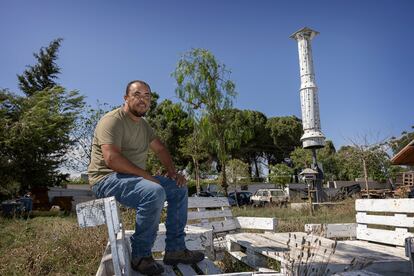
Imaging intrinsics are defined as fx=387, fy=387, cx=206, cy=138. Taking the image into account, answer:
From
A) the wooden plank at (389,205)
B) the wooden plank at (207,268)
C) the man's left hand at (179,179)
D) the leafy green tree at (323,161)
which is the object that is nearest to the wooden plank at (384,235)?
the wooden plank at (389,205)

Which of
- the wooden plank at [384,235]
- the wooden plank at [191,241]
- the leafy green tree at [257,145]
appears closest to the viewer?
the wooden plank at [191,241]

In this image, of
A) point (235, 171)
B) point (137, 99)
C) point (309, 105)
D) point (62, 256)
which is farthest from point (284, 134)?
point (137, 99)

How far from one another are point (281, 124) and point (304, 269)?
150ft

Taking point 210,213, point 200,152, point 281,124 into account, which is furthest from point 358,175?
point 210,213

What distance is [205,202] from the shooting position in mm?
4699

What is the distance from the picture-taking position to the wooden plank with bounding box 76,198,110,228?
215cm

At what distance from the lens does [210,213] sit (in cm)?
470

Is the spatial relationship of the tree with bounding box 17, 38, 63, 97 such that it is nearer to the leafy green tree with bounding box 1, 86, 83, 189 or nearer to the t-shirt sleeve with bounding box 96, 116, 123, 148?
the leafy green tree with bounding box 1, 86, 83, 189

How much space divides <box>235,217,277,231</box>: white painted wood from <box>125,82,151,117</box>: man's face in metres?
2.55

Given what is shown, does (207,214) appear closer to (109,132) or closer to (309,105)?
(109,132)

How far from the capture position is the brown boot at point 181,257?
275 centimetres

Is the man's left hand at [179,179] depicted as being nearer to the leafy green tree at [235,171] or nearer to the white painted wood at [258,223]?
the white painted wood at [258,223]

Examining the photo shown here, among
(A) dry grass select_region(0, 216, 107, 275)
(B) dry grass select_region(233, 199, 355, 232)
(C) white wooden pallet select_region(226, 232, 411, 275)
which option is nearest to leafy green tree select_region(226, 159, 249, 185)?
(B) dry grass select_region(233, 199, 355, 232)

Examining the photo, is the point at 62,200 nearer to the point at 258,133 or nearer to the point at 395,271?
the point at 395,271
